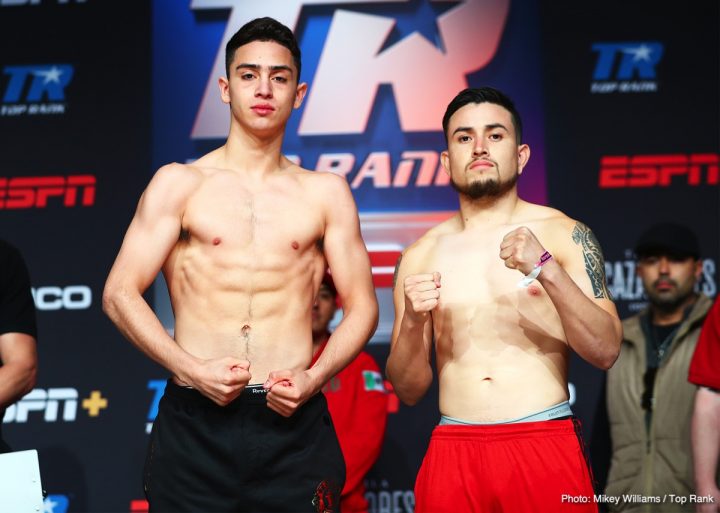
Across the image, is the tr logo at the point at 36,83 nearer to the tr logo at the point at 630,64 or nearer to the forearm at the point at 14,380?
the forearm at the point at 14,380

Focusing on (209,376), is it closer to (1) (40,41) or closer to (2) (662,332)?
(2) (662,332)

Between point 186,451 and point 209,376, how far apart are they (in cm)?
25

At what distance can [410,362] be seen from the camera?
2832 mm

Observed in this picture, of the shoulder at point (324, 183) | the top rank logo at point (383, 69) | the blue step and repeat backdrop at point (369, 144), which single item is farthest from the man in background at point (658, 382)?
the shoulder at point (324, 183)

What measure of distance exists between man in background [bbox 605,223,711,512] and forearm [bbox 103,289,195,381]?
2161 mm

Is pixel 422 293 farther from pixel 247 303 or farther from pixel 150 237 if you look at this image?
pixel 150 237

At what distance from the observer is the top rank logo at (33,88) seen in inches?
180

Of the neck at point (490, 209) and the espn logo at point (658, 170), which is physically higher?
the espn logo at point (658, 170)

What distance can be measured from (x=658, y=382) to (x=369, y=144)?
1648mm

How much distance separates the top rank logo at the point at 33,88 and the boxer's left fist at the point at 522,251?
2780mm

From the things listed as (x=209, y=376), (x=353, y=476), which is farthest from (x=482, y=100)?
(x=353, y=476)

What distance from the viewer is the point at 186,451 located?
8.16 ft

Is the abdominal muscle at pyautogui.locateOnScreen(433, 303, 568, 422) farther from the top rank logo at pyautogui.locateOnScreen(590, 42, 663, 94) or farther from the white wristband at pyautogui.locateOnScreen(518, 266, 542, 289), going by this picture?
the top rank logo at pyautogui.locateOnScreen(590, 42, 663, 94)

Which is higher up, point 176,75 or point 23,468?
point 176,75
